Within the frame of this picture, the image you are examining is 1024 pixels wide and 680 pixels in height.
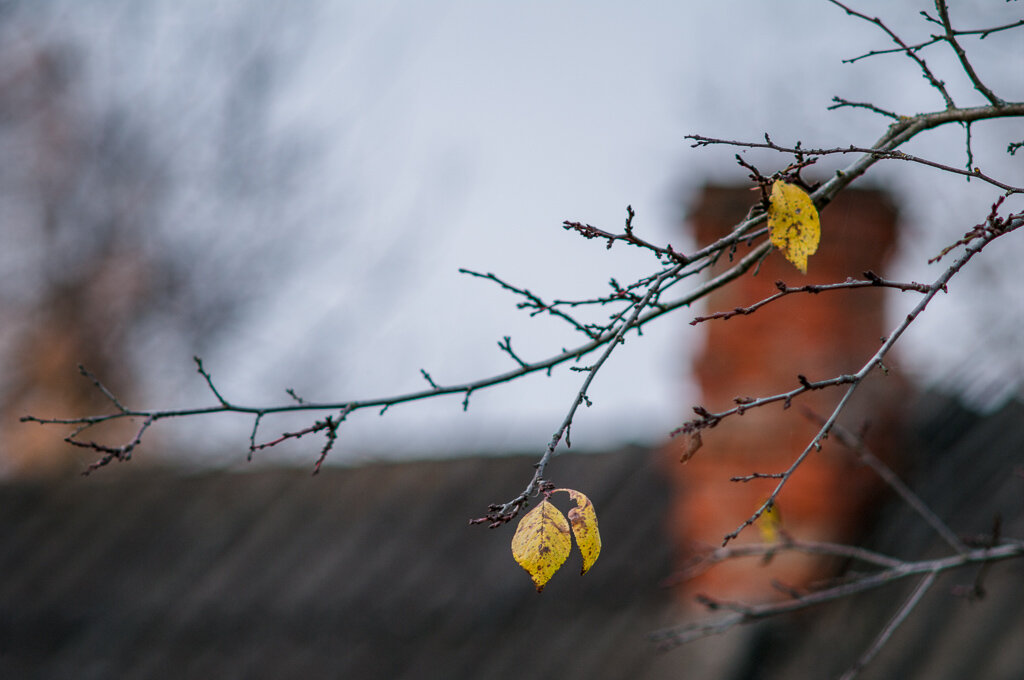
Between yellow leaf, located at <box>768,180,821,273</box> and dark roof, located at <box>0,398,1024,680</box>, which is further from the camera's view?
dark roof, located at <box>0,398,1024,680</box>

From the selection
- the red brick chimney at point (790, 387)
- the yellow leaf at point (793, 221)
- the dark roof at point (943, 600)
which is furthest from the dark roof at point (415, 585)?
the yellow leaf at point (793, 221)

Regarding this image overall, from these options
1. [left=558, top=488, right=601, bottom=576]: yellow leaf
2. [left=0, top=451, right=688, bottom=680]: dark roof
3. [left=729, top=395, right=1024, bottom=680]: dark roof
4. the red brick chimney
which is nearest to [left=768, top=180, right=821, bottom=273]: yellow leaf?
[left=558, top=488, right=601, bottom=576]: yellow leaf

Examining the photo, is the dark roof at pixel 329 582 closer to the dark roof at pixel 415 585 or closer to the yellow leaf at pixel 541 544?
the dark roof at pixel 415 585

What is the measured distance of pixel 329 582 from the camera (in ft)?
16.2

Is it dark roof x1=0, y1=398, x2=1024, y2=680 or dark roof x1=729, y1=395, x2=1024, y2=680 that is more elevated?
dark roof x1=0, y1=398, x2=1024, y2=680

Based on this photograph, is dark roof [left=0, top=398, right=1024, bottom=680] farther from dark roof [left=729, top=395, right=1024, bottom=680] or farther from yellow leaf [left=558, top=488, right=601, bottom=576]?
yellow leaf [left=558, top=488, right=601, bottom=576]

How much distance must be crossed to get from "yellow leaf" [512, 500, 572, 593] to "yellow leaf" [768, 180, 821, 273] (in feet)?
1.61

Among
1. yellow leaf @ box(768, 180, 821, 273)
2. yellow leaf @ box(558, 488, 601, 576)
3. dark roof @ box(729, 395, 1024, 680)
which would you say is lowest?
dark roof @ box(729, 395, 1024, 680)

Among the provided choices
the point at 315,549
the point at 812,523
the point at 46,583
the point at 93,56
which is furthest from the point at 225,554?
the point at 93,56

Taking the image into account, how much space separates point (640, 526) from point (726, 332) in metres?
1.33

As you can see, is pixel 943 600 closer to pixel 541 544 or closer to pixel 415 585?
pixel 415 585

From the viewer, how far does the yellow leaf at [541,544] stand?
1.17 m

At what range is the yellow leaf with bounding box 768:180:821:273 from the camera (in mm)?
1196

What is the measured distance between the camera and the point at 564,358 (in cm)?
151
